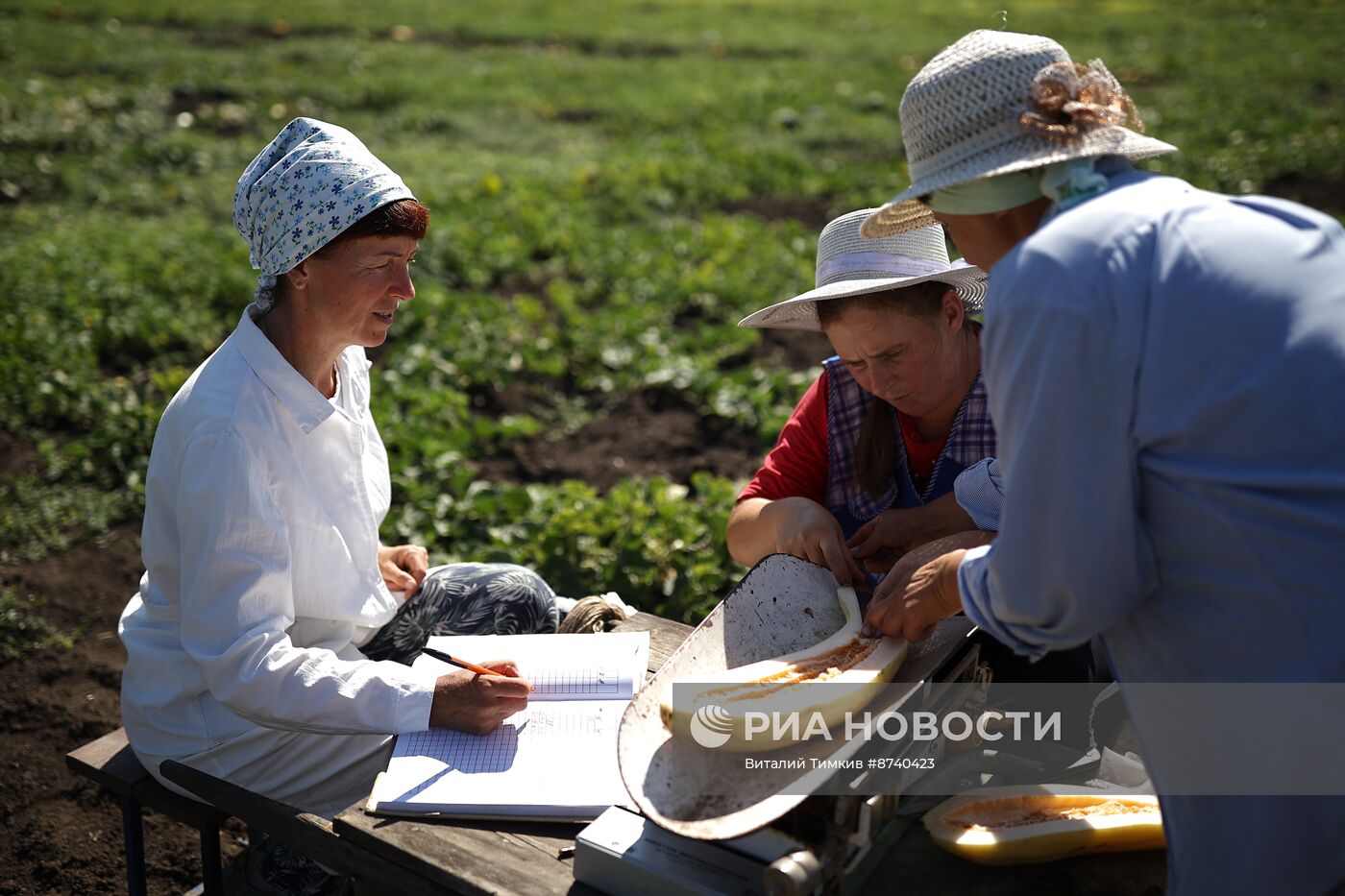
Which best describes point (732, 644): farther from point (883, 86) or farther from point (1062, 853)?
point (883, 86)

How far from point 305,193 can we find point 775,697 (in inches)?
63.0

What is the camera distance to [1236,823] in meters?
1.81

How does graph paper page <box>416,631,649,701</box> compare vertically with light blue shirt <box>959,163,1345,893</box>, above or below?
below

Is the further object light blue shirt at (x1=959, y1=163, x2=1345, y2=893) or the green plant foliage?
the green plant foliage

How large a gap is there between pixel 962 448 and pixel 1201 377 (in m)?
1.23

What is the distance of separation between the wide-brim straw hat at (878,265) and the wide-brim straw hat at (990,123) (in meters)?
0.69

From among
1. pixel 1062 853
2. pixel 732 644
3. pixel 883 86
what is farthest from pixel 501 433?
pixel 883 86

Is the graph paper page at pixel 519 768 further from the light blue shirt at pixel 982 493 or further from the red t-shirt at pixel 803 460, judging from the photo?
the light blue shirt at pixel 982 493

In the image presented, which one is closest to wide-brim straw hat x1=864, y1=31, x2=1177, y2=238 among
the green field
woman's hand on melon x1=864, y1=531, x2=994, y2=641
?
the green field

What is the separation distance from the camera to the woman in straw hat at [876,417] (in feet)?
9.08

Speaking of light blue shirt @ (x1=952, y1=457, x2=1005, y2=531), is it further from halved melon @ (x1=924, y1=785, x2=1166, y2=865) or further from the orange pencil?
the orange pencil

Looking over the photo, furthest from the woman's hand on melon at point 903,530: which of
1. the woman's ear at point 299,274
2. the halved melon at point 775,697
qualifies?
the woman's ear at point 299,274

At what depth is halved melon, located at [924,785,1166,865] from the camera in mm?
2131

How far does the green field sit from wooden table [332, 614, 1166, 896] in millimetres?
1639
